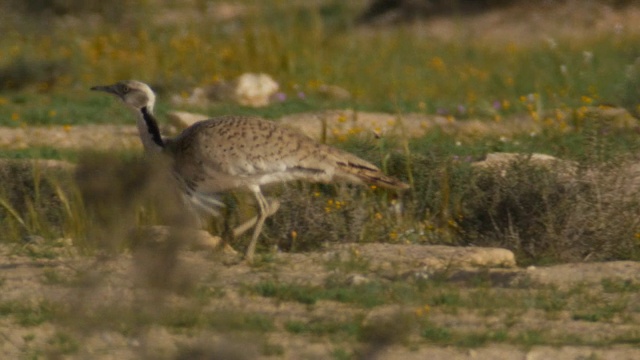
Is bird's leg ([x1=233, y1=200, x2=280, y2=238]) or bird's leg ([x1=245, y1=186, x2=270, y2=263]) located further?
bird's leg ([x1=233, y1=200, x2=280, y2=238])

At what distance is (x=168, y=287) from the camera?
4.12 meters

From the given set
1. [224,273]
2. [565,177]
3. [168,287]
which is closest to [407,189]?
[565,177]

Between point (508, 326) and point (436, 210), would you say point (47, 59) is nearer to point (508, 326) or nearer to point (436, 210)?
point (436, 210)

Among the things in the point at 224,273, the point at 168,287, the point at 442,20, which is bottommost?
the point at 442,20

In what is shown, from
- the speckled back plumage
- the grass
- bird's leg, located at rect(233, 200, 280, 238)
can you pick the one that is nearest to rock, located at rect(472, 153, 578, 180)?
the grass

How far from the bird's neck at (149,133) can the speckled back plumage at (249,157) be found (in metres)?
0.07

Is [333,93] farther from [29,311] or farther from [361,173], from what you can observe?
[29,311]

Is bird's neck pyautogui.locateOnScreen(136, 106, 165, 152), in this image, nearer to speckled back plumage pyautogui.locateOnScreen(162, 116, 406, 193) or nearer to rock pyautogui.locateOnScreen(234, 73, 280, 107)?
speckled back plumage pyautogui.locateOnScreen(162, 116, 406, 193)

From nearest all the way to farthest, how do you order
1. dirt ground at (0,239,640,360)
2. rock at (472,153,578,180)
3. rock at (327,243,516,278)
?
dirt ground at (0,239,640,360), rock at (327,243,516,278), rock at (472,153,578,180)

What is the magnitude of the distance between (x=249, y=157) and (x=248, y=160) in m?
0.02

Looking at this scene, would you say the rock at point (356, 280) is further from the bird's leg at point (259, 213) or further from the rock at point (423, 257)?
the bird's leg at point (259, 213)

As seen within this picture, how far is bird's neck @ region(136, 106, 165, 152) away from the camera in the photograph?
23.2ft

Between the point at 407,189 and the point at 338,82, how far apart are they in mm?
5355

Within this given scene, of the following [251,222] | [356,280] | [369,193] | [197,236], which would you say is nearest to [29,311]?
[197,236]
